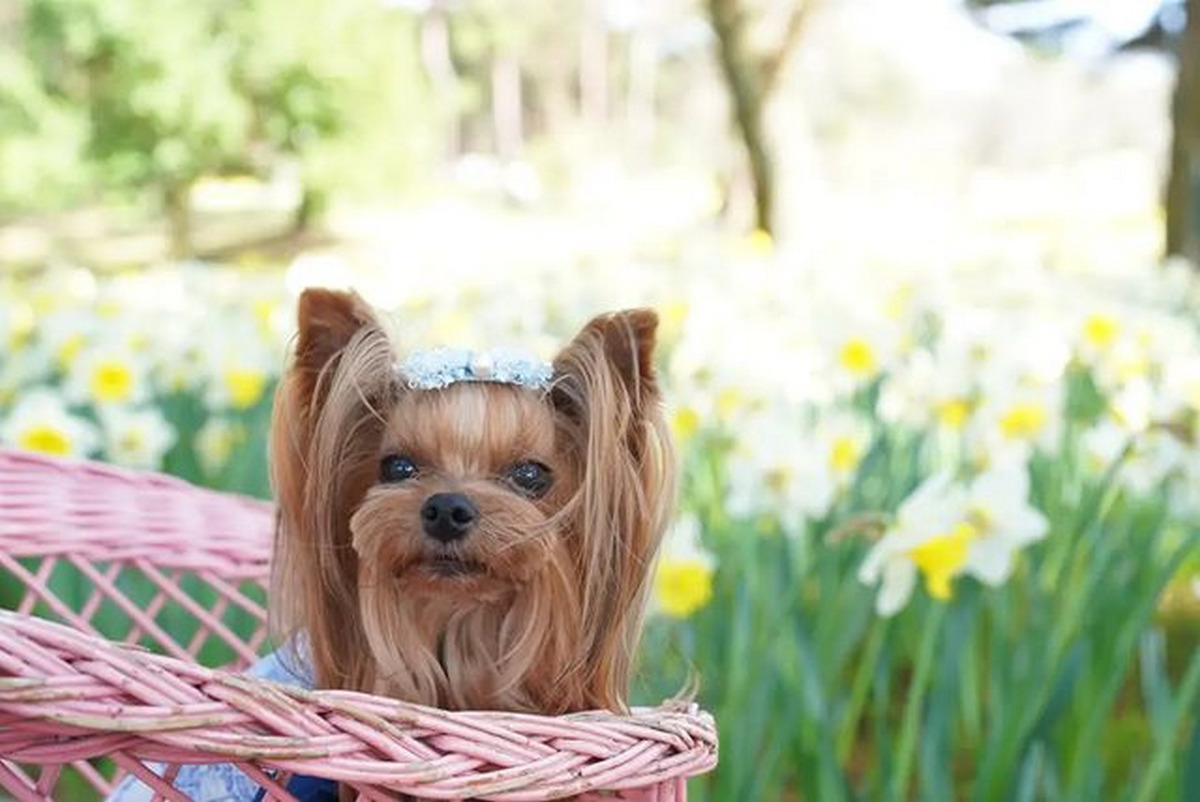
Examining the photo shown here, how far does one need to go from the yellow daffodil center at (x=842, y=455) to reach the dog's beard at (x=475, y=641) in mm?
1135

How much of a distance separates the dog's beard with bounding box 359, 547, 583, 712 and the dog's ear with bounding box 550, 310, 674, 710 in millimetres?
31

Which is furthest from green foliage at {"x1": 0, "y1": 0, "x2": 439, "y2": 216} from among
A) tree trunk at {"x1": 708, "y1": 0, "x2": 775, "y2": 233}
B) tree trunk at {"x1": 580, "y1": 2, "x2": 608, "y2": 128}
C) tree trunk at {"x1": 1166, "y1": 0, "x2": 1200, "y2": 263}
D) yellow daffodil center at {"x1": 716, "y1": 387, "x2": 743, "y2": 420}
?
tree trunk at {"x1": 580, "y1": 2, "x2": 608, "y2": 128}

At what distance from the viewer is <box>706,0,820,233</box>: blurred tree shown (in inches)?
395

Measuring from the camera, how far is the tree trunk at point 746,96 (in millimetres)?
10008

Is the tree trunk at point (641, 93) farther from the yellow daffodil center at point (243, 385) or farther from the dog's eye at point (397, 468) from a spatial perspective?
the dog's eye at point (397, 468)

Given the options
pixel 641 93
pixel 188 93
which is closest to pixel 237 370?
pixel 188 93

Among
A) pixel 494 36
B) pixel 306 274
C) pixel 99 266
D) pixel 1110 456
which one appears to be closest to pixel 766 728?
pixel 1110 456

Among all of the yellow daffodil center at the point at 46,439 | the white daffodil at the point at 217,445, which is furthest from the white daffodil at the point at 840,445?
the yellow daffodil center at the point at 46,439

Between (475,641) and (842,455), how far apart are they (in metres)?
1.18

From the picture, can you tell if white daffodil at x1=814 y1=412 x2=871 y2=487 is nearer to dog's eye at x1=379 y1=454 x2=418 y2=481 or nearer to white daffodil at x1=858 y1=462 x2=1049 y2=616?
white daffodil at x1=858 y1=462 x2=1049 y2=616

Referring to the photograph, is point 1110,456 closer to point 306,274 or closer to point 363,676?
point 363,676

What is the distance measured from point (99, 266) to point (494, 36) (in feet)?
60.1

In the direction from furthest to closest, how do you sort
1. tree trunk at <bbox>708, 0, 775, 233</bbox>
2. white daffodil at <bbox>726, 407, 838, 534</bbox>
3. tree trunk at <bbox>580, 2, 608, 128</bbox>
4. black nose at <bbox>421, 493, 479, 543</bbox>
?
tree trunk at <bbox>580, 2, 608, 128</bbox>
tree trunk at <bbox>708, 0, 775, 233</bbox>
white daffodil at <bbox>726, 407, 838, 534</bbox>
black nose at <bbox>421, 493, 479, 543</bbox>

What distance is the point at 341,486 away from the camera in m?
1.62
